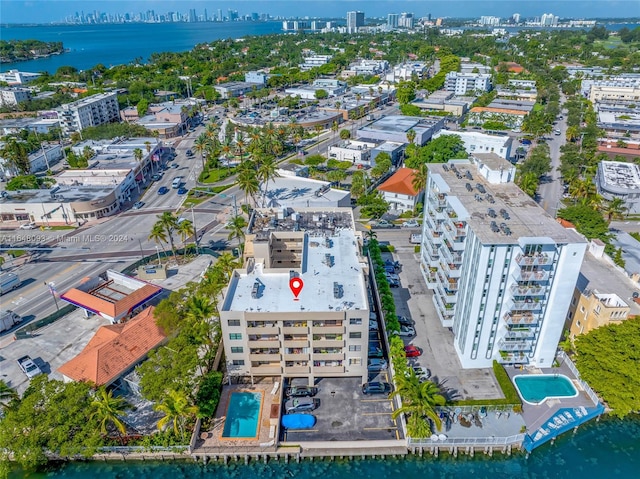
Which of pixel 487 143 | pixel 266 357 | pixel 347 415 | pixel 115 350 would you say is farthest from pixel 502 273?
pixel 487 143

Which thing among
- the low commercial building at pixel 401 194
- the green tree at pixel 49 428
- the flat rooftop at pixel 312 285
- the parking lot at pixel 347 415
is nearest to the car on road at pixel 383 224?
the low commercial building at pixel 401 194

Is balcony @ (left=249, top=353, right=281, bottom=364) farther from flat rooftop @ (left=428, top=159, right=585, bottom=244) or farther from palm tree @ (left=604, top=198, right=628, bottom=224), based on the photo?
palm tree @ (left=604, top=198, right=628, bottom=224)

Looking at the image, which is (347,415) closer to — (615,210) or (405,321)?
(405,321)

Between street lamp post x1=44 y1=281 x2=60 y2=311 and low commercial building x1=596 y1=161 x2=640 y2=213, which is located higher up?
low commercial building x1=596 y1=161 x2=640 y2=213

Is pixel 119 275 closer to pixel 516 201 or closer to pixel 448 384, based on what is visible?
pixel 448 384

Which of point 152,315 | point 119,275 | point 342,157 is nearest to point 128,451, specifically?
point 152,315

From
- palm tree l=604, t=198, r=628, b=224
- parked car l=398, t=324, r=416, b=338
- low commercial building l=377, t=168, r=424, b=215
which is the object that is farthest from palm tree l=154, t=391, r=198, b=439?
palm tree l=604, t=198, r=628, b=224

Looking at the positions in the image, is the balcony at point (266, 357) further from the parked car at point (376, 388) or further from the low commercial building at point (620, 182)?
the low commercial building at point (620, 182)
